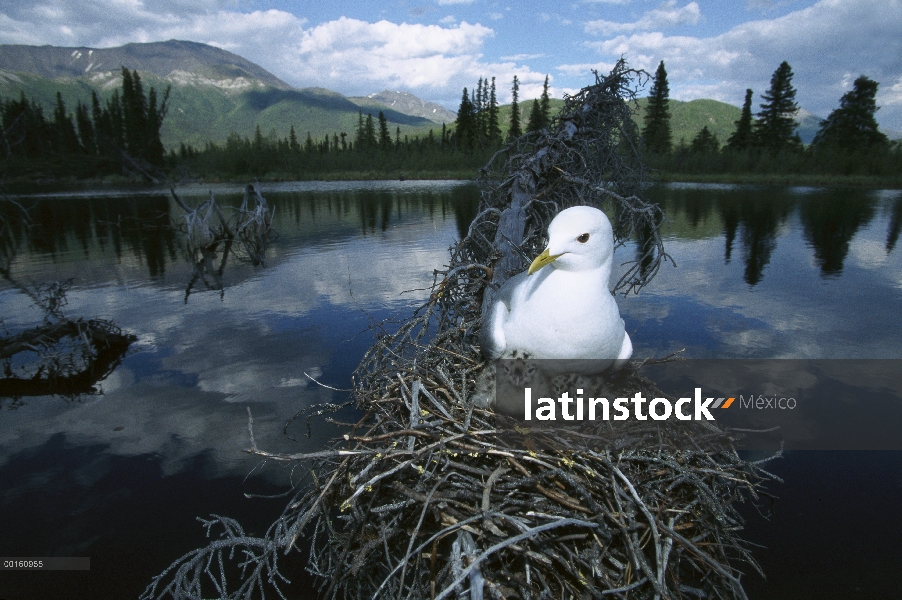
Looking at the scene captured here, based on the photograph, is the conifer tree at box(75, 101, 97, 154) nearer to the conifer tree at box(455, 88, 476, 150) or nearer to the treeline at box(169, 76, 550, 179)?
the treeline at box(169, 76, 550, 179)

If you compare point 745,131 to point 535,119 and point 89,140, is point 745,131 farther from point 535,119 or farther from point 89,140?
point 89,140

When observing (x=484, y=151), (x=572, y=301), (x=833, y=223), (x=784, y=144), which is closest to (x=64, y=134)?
(x=484, y=151)

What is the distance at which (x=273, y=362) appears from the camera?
8852mm

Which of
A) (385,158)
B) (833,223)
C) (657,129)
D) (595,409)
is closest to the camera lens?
(595,409)

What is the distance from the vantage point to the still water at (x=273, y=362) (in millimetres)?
4922

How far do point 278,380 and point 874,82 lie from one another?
8147cm

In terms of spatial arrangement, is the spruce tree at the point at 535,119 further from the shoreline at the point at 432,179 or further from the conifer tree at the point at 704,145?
the conifer tree at the point at 704,145

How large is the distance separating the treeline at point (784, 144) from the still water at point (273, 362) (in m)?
38.9

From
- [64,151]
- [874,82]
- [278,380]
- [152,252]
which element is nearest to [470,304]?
[278,380]

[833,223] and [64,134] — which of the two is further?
[64,134]

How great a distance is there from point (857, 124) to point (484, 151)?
49.0m

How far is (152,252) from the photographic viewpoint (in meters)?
19.3

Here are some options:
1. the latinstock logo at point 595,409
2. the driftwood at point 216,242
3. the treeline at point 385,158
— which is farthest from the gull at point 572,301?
the treeline at point 385,158

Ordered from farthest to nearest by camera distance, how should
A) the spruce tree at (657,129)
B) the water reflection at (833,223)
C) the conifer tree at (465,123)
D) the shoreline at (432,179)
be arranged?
the conifer tree at (465,123) < the spruce tree at (657,129) < the shoreline at (432,179) < the water reflection at (833,223)
